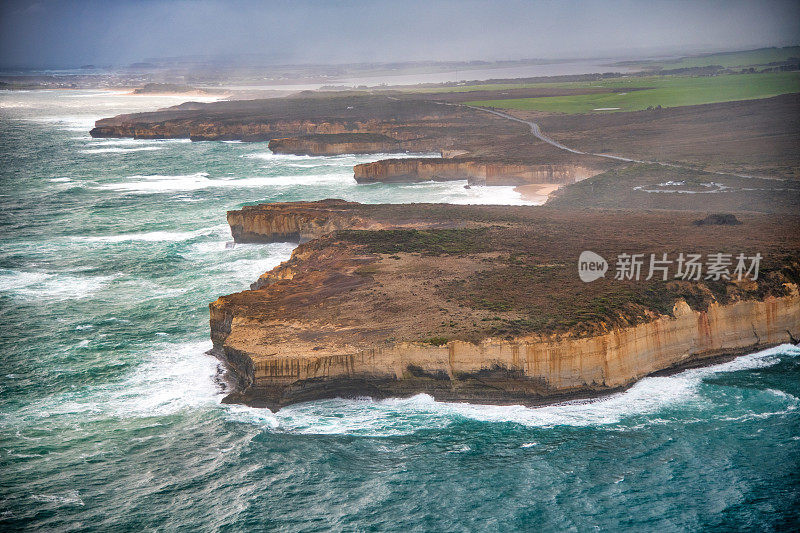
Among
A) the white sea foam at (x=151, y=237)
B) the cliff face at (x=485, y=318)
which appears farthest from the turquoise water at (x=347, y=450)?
the white sea foam at (x=151, y=237)

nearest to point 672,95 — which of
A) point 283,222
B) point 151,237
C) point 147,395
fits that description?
point 283,222

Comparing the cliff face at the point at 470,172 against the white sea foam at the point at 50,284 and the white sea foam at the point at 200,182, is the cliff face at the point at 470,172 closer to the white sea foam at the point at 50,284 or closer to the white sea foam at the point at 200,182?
the white sea foam at the point at 200,182

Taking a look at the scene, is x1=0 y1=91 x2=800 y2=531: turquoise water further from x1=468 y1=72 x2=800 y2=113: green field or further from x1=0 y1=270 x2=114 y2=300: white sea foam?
x1=468 y1=72 x2=800 y2=113: green field

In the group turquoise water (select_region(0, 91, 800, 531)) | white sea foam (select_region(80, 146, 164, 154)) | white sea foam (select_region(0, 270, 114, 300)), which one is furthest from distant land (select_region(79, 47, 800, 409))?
white sea foam (select_region(80, 146, 164, 154))

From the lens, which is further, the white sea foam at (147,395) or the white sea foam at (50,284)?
the white sea foam at (50,284)

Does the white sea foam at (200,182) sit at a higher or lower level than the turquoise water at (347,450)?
higher

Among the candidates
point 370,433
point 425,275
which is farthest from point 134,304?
point 370,433

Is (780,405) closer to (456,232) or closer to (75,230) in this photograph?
(456,232)
